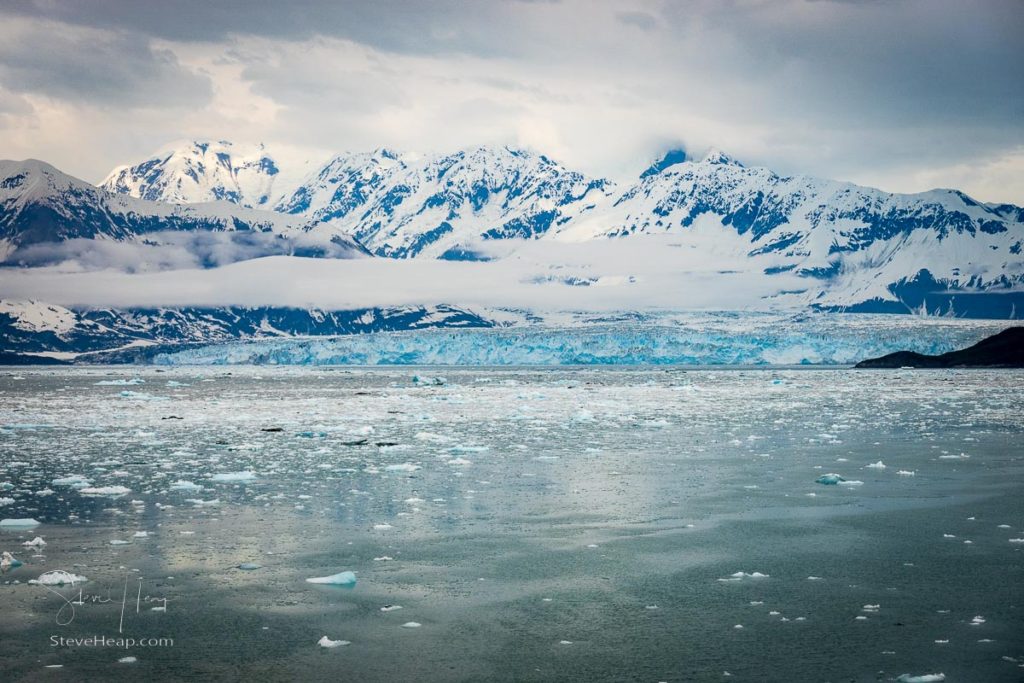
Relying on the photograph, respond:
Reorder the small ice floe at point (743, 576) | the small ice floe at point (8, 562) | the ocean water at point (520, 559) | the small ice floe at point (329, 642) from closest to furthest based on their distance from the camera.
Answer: the ocean water at point (520, 559) < the small ice floe at point (329, 642) < the small ice floe at point (743, 576) < the small ice floe at point (8, 562)

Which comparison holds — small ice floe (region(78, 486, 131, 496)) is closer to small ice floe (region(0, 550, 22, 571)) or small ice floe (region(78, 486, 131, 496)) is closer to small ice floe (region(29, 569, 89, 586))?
small ice floe (region(0, 550, 22, 571))

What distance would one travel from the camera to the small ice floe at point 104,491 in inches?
568

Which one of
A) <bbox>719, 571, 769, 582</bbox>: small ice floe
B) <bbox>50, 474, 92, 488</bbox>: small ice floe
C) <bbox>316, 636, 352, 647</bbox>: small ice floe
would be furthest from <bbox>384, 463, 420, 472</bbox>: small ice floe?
<bbox>316, 636, 352, 647</bbox>: small ice floe

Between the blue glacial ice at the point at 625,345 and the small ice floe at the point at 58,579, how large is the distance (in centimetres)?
8946

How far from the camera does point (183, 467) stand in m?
17.6

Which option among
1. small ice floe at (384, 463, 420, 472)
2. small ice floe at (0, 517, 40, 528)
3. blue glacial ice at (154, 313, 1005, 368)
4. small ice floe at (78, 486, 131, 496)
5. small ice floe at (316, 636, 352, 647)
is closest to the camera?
small ice floe at (316, 636, 352, 647)

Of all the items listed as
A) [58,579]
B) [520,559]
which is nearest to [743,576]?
[520,559]

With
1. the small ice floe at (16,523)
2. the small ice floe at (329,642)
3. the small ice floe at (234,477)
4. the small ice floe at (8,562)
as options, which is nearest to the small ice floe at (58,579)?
the small ice floe at (8,562)

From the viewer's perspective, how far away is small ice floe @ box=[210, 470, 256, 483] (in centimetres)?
1594

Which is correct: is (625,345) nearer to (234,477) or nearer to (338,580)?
(234,477)

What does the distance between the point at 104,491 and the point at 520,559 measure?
295 inches

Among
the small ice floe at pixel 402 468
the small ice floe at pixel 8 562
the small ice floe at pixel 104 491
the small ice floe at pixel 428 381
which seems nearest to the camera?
the small ice floe at pixel 8 562

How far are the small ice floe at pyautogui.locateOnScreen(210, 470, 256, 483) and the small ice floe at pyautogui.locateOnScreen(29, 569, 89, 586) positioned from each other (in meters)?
6.43

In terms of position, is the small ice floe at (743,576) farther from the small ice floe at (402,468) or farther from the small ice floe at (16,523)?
the small ice floe at (402,468)
